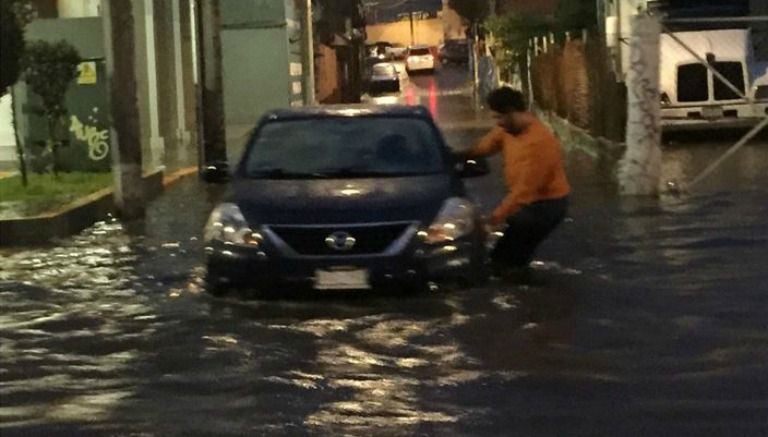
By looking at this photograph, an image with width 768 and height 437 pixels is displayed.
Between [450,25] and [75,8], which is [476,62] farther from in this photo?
[450,25]

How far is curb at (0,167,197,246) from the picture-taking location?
51.1 feet

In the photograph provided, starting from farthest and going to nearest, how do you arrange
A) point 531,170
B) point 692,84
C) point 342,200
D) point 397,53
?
point 397,53 → point 692,84 → point 531,170 → point 342,200

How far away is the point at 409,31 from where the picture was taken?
119438mm

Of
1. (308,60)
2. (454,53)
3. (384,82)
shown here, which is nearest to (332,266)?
(308,60)

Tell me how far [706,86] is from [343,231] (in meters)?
19.2

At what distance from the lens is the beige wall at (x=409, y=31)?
119625 mm

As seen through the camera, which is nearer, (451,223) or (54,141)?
(451,223)

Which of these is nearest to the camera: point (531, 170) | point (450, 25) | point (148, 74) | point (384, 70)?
point (531, 170)

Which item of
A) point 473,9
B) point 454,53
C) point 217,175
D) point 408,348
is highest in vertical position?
point 473,9

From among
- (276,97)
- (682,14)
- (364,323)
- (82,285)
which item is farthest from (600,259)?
(276,97)

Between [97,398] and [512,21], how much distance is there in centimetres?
3693

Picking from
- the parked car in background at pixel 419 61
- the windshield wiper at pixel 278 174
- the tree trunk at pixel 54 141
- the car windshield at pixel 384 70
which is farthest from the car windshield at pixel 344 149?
the parked car in background at pixel 419 61

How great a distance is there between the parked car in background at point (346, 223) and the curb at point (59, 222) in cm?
421

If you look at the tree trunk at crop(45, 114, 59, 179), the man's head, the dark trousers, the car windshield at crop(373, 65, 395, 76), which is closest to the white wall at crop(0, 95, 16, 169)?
the tree trunk at crop(45, 114, 59, 179)
